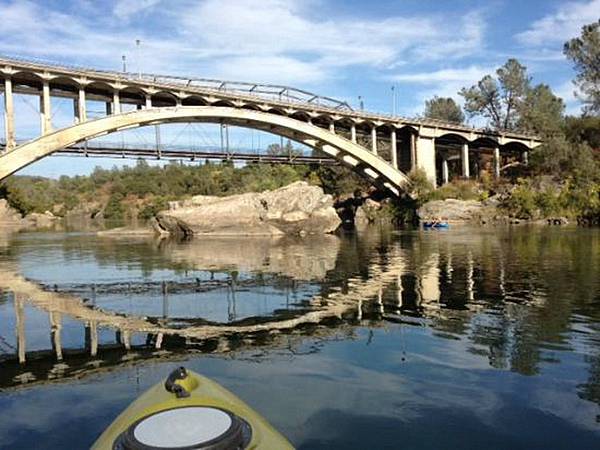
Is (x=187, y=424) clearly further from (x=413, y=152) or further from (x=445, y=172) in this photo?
(x=445, y=172)

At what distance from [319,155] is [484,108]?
2597cm

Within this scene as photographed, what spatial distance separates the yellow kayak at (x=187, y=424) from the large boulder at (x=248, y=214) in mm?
37103

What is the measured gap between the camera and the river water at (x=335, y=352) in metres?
6.02

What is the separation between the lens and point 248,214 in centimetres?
4197

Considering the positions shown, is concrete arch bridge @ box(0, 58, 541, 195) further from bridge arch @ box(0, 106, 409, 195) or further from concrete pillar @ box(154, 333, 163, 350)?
concrete pillar @ box(154, 333, 163, 350)

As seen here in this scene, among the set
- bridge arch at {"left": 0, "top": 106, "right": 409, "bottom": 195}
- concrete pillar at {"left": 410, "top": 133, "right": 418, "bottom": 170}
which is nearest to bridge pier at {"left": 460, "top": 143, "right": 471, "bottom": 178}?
concrete pillar at {"left": 410, "top": 133, "right": 418, "bottom": 170}

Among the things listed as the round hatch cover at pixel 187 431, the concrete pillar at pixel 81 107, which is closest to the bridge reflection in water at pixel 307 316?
the round hatch cover at pixel 187 431

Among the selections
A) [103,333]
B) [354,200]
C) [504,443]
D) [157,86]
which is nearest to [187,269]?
[103,333]

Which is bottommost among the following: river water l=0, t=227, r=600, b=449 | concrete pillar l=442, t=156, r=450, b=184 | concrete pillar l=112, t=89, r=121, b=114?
river water l=0, t=227, r=600, b=449

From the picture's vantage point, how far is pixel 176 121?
4603cm

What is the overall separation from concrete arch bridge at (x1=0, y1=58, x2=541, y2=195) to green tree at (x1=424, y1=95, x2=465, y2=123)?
46.8 ft

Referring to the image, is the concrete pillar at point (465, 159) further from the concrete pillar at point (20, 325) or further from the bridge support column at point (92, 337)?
the bridge support column at point (92, 337)

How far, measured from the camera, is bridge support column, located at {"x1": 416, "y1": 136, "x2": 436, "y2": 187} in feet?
209

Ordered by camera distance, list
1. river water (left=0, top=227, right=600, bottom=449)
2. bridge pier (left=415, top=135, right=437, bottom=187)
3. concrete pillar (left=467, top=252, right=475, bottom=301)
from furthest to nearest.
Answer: bridge pier (left=415, top=135, right=437, bottom=187) < concrete pillar (left=467, top=252, right=475, bottom=301) < river water (left=0, top=227, right=600, bottom=449)
